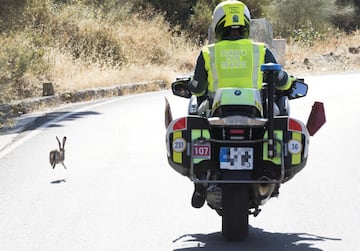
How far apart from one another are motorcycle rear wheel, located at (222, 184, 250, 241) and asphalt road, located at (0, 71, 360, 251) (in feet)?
0.61

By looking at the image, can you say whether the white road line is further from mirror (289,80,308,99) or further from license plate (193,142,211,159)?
license plate (193,142,211,159)

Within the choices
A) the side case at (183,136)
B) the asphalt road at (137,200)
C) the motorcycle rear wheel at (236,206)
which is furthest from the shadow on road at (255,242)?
the side case at (183,136)

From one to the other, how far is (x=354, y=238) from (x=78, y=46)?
2429 cm

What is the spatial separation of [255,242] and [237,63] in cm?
139

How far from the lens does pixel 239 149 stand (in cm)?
633

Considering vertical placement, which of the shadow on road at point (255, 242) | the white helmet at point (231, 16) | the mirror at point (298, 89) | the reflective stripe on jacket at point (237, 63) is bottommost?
the shadow on road at point (255, 242)

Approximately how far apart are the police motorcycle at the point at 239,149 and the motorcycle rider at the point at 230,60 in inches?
10.4

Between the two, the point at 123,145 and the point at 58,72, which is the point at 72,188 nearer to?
the point at 123,145

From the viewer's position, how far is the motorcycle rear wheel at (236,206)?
6.36m

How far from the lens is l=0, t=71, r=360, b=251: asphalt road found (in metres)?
6.88

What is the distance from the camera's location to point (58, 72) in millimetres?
24969

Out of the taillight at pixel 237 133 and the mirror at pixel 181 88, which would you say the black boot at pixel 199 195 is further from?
the mirror at pixel 181 88

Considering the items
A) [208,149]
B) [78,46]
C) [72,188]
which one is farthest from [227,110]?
[78,46]

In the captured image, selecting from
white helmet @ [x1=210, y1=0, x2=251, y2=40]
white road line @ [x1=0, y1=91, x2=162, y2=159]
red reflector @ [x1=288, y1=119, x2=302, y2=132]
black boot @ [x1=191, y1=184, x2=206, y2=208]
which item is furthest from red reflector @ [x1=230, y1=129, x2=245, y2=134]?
white road line @ [x1=0, y1=91, x2=162, y2=159]
